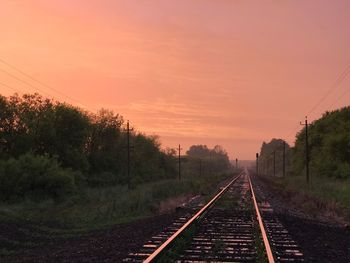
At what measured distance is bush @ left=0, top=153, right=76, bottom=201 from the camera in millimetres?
29922

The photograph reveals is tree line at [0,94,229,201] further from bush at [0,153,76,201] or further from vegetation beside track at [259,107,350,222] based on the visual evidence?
vegetation beside track at [259,107,350,222]

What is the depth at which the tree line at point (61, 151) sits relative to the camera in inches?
1260

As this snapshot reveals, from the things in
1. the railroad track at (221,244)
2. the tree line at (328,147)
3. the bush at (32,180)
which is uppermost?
the tree line at (328,147)

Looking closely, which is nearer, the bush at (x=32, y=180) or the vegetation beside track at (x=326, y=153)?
the bush at (x=32, y=180)

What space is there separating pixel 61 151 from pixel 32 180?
53.2 ft

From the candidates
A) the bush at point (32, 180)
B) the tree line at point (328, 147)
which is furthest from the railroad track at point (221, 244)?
the tree line at point (328, 147)

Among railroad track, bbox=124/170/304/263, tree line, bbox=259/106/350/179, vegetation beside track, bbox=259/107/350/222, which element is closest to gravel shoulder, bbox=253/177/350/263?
railroad track, bbox=124/170/304/263

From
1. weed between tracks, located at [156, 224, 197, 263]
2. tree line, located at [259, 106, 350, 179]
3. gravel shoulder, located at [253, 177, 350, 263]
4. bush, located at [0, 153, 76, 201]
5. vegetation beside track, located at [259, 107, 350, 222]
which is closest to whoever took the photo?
weed between tracks, located at [156, 224, 197, 263]

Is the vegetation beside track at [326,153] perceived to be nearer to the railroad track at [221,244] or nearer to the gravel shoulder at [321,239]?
the gravel shoulder at [321,239]

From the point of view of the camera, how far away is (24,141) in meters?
42.2

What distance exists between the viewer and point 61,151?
47.8 m

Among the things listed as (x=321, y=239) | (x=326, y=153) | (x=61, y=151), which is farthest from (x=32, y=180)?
(x=326, y=153)

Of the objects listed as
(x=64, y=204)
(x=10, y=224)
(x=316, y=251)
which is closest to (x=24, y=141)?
(x=64, y=204)

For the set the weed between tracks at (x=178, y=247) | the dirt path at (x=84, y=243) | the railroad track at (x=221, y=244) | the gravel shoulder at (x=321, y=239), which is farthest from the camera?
the gravel shoulder at (x=321, y=239)
